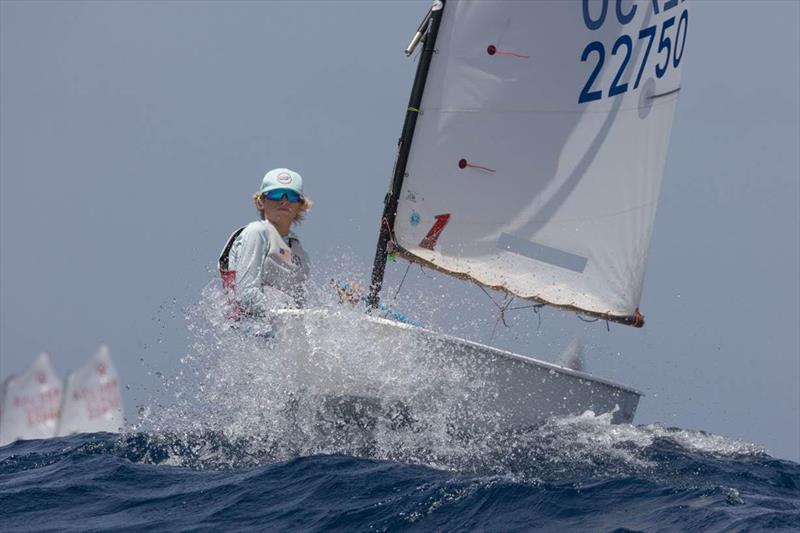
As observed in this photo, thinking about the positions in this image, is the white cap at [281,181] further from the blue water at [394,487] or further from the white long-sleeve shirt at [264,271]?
the blue water at [394,487]

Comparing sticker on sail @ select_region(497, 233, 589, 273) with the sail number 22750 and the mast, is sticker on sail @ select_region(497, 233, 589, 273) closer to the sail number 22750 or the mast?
the mast

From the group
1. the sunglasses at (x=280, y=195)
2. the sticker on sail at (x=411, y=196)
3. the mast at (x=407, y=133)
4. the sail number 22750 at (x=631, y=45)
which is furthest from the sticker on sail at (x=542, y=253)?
the sunglasses at (x=280, y=195)

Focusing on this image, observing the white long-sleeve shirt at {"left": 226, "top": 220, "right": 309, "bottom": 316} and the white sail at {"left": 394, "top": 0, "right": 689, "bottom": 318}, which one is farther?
the white sail at {"left": 394, "top": 0, "right": 689, "bottom": 318}

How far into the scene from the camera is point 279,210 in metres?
8.87

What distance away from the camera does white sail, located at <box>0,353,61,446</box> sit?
22.3 meters

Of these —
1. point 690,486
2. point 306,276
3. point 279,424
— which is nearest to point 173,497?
point 279,424

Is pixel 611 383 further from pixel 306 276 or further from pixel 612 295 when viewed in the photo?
pixel 306 276

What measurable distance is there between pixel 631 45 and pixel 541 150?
4.21ft

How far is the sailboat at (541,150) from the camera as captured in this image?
9.70 meters

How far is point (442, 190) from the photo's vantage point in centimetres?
980

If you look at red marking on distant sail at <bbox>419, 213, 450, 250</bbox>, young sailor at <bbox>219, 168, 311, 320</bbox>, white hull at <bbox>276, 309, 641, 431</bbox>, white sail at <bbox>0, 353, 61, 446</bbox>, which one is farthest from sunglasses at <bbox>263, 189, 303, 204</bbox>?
white sail at <bbox>0, 353, 61, 446</bbox>

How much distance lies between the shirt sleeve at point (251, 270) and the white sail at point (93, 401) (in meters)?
16.5

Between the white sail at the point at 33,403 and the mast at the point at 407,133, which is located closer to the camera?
the mast at the point at 407,133

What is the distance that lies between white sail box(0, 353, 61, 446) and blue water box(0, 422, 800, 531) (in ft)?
45.2
